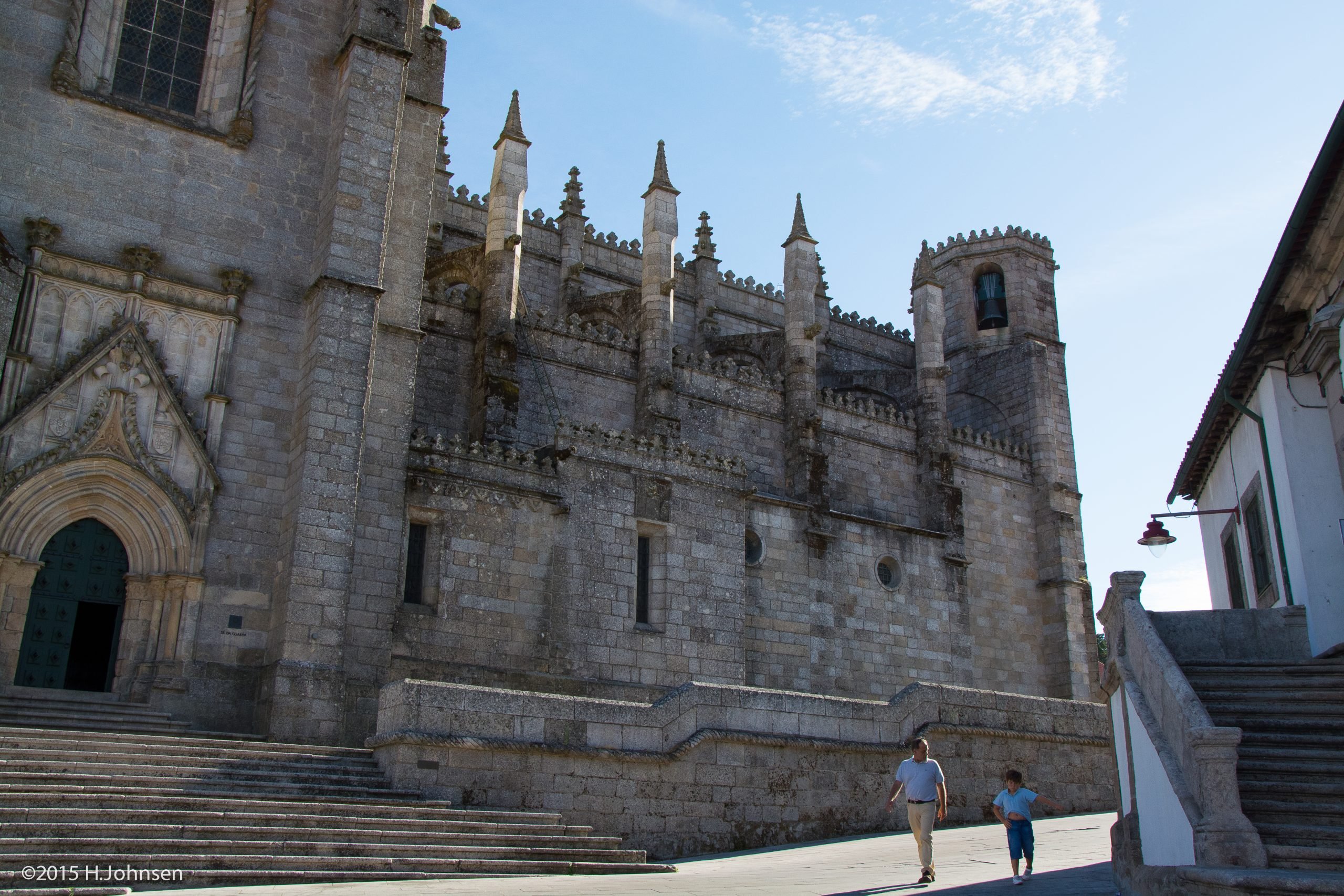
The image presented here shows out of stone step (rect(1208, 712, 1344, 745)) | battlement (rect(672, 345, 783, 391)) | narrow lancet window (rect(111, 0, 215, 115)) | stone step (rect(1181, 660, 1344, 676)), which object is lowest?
stone step (rect(1208, 712, 1344, 745))

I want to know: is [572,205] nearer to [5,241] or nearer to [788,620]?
[788,620]

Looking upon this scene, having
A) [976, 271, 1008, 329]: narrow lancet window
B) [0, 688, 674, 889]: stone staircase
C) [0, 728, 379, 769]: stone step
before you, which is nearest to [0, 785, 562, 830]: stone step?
[0, 688, 674, 889]: stone staircase

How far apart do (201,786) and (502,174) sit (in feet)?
54.3

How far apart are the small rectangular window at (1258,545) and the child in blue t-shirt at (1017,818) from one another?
4.27m

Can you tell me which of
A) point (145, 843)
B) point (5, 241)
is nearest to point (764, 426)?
point (5, 241)

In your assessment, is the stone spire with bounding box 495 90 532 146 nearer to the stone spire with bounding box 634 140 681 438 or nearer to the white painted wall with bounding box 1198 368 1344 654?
the stone spire with bounding box 634 140 681 438

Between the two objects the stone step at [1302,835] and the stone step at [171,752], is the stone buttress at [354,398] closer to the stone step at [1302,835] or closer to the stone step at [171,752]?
the stone step at [171,752]

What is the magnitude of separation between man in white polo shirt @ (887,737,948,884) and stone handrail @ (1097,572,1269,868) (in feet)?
6.16

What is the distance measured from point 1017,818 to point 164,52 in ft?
51.3

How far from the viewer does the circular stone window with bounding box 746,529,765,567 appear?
23500mm

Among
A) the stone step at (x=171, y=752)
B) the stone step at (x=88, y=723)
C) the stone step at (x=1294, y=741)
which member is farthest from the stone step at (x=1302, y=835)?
the stone step at (x=88, y=723)

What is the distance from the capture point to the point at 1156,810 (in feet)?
29.3

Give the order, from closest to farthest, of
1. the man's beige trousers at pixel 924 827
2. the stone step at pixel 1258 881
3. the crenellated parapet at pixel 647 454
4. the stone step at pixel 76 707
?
the stone step at pixel 1258 881, the man's beige trousers at pixel 924 827, the stone step at pixel 76 707, the crenellated parapet at pixel 647 454

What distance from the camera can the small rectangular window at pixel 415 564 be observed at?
17859 millimetres
